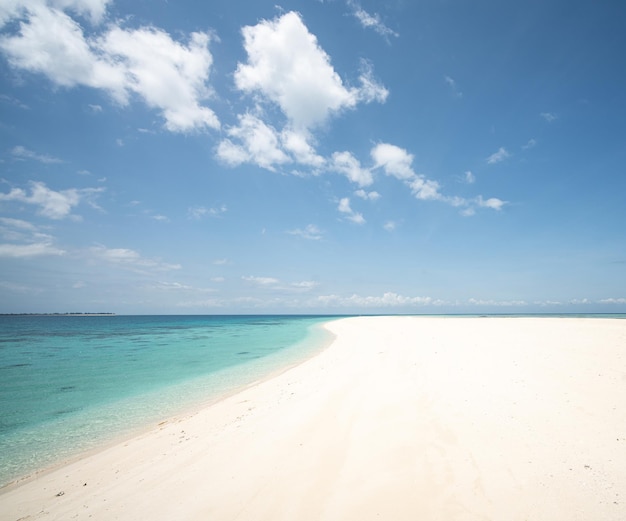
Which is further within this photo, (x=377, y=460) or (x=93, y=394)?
(x=93, y=394)

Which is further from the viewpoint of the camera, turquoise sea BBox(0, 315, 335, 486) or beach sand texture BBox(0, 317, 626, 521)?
turquoise sea BBox(0, 315, 335, 486)

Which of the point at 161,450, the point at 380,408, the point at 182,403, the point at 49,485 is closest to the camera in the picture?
the point at 49,485

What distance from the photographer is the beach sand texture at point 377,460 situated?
3986 mm

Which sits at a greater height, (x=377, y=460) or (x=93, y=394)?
(x=377, y=460)

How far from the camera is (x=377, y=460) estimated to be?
5.13 meters

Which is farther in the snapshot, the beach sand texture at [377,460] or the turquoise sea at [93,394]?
the turquoise sea at [93,394]

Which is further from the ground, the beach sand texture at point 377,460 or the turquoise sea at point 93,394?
the beach sand texture at point 377,460

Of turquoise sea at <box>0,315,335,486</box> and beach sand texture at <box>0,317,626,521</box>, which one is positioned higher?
beach sand texture at <box>0,317,626,521</box>

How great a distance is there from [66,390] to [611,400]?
19.9m

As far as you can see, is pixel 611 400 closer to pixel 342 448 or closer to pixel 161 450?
pixel 342 448

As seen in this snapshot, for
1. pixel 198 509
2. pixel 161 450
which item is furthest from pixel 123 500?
pixel 161 450

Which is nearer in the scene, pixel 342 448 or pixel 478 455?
pixel 478 455

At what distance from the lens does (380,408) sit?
764 centimetres

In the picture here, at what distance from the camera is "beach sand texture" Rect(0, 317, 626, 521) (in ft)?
13.1
